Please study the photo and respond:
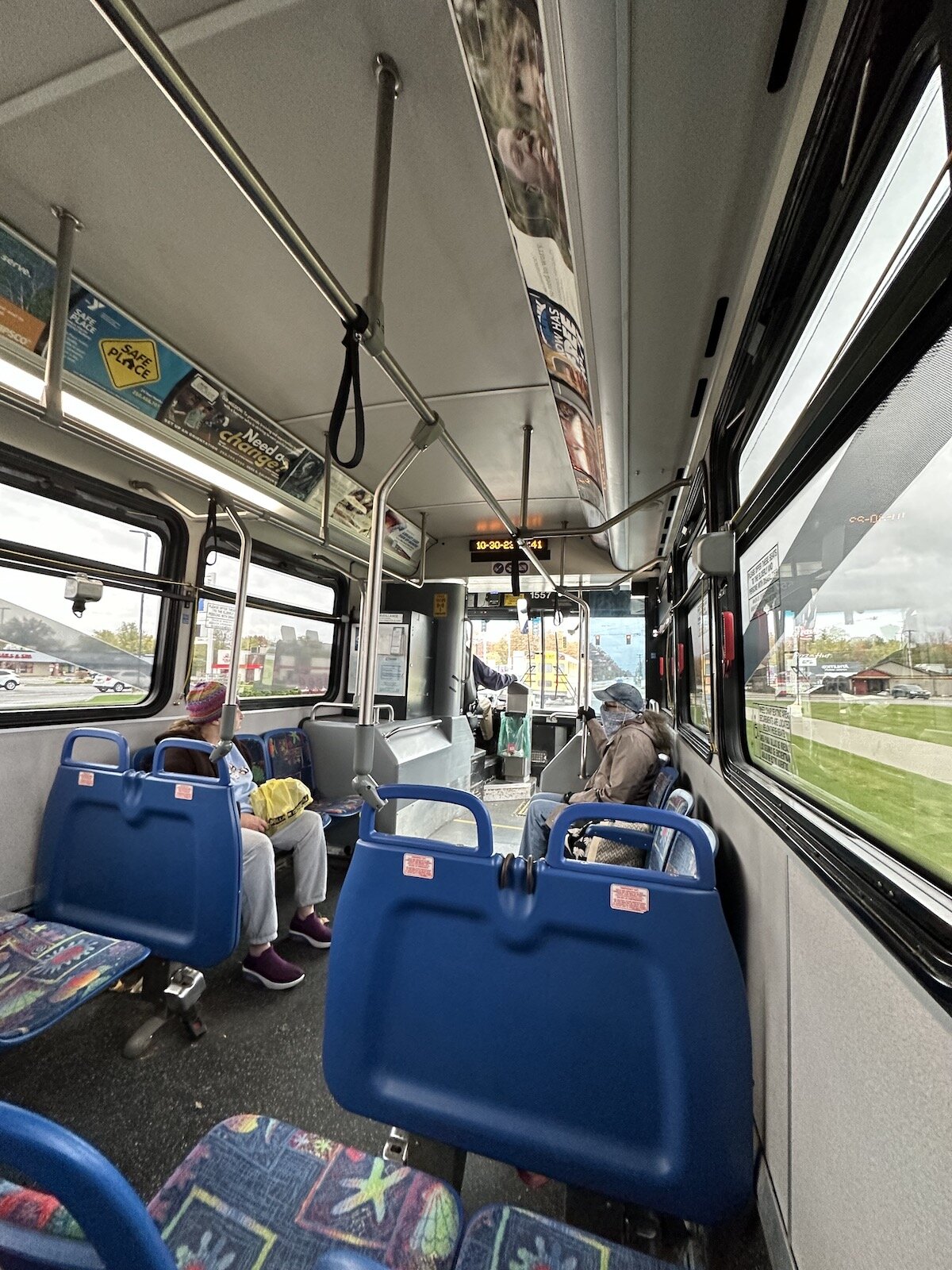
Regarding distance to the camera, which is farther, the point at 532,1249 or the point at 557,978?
the point at 557,978

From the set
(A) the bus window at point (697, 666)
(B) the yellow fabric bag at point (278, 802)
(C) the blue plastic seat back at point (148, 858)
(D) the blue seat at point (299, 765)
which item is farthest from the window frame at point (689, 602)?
(D) the blue seat at point (299, 765)

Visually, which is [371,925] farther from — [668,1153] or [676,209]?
[676,209]

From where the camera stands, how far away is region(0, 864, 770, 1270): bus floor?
1.40 metres

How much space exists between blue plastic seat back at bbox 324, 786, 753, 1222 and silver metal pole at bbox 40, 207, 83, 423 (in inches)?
66.1

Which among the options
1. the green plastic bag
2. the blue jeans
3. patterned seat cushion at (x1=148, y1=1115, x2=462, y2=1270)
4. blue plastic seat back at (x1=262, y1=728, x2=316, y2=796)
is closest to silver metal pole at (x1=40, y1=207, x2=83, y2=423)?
patterned seat cushion at (x1=148, y1=1115, x2=462, y2=1270)

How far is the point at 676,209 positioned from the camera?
4.24ft

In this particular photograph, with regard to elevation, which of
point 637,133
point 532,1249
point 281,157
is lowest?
point 532,1249

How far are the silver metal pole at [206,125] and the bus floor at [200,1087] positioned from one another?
1817 mm

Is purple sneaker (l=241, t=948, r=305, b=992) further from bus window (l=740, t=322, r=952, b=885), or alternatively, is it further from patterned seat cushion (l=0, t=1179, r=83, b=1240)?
bus window (l=740, t=322, r=952, b=885)

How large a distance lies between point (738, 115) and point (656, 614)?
4.76 m

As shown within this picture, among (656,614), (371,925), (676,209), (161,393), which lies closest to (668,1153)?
(371,925)

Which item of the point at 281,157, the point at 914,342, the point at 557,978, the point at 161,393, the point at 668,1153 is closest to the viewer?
the point at 914,342

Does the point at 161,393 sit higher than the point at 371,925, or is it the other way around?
the point at 161,393

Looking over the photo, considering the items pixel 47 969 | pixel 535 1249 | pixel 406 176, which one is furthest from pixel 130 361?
pixel 535 1249
